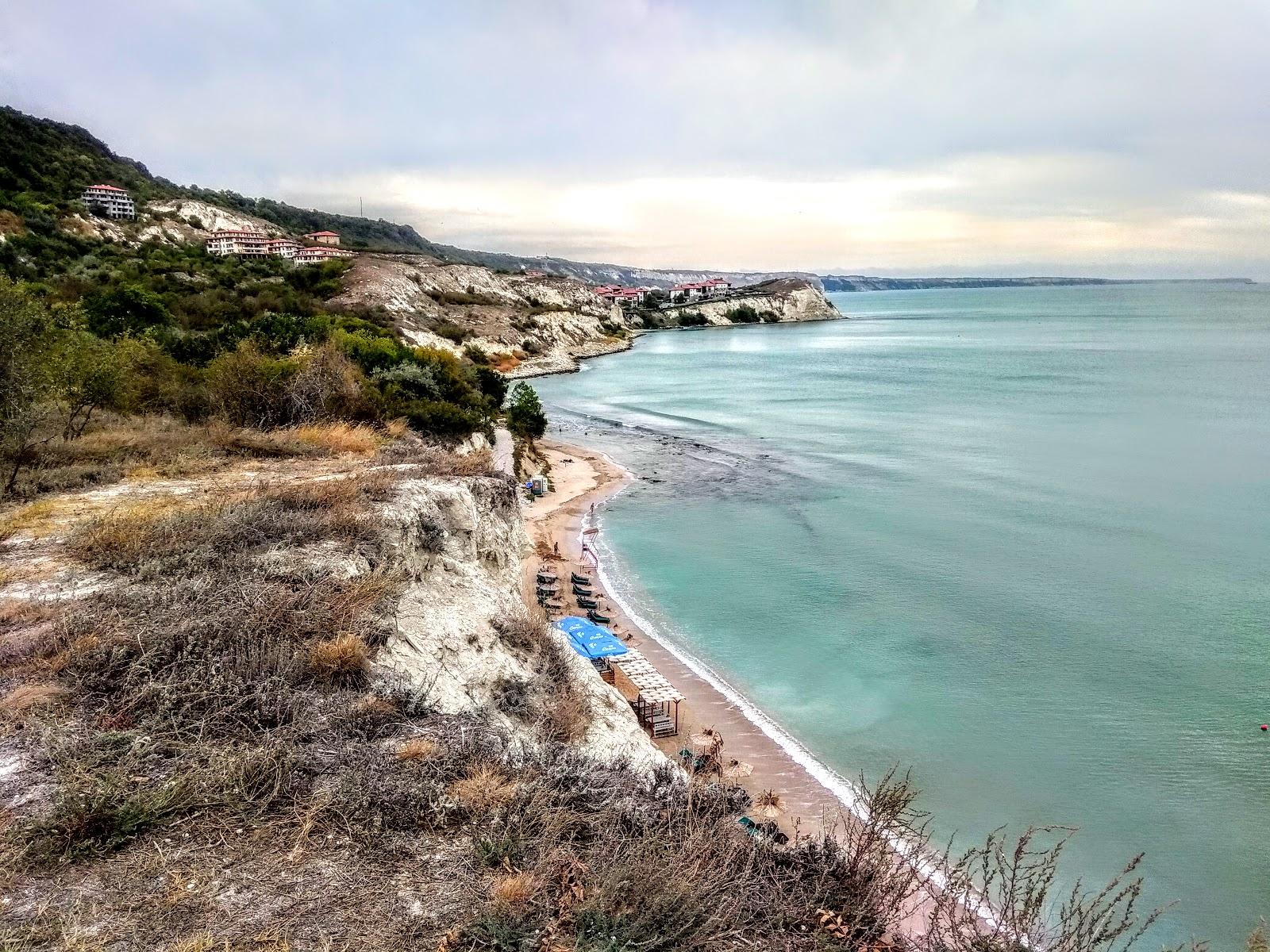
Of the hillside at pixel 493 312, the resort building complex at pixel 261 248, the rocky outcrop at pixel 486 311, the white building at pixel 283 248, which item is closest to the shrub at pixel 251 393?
the rocky outcrop at pixel 486 311

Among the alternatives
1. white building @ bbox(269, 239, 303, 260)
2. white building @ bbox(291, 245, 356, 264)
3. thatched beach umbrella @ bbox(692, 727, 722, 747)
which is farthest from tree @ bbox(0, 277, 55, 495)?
white building @ bbox(291, 245, 356, 264)

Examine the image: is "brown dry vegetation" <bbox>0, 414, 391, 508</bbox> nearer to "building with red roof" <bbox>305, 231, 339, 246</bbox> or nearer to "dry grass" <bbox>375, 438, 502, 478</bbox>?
"dry grass" <bbox>375, 438, 502, 478</bbox>

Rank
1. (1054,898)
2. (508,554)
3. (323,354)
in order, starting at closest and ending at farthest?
1. (1054,898)
2. (508,554)
3. (323,354)

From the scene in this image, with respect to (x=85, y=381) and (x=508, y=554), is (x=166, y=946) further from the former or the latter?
(x=85, y=381)

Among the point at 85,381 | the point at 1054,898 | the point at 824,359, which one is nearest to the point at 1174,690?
the point at 1054,898

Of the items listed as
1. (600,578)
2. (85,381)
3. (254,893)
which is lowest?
(600,578)

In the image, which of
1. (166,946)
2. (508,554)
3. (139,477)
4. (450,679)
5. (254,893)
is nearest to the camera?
(166,946)
